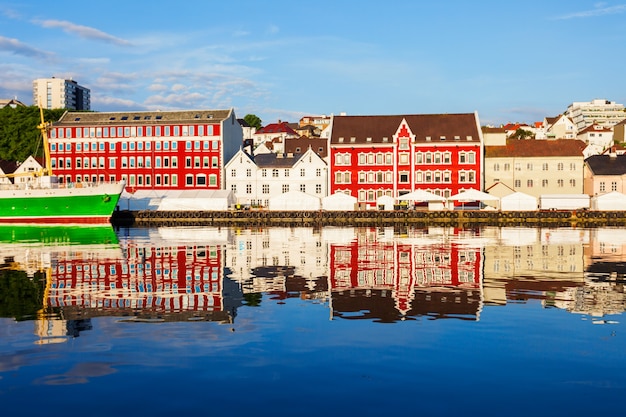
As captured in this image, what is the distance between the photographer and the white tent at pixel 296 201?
85.2m

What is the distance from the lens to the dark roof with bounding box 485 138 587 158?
299 feet

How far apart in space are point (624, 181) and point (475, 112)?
22.0 m

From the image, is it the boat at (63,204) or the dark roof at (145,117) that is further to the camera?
the dark roof at (145,117)

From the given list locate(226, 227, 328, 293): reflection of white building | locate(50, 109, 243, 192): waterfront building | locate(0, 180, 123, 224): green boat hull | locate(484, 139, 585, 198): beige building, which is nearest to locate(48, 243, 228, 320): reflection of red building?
locate(226, 227, 328, 293): reflection of white building

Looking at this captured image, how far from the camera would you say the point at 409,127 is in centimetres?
9200

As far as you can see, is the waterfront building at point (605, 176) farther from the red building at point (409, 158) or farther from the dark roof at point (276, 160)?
the dark roof at point (276, 160)

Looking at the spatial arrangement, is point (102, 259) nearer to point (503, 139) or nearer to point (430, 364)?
point (430, 364)

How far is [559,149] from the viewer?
9138 cm

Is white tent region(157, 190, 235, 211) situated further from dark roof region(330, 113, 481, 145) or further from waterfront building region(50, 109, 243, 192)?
dark roof region(330, 113, 481, 145)

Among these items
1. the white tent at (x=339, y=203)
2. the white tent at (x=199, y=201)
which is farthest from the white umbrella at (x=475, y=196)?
the white tent at (x=199, y=201)

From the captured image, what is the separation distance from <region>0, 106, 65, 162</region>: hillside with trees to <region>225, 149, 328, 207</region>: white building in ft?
180

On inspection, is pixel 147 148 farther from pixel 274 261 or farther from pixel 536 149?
pixel 274 261

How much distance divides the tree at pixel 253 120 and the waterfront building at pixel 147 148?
8801 cm

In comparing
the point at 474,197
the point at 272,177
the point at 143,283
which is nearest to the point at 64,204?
the point at 272,177
